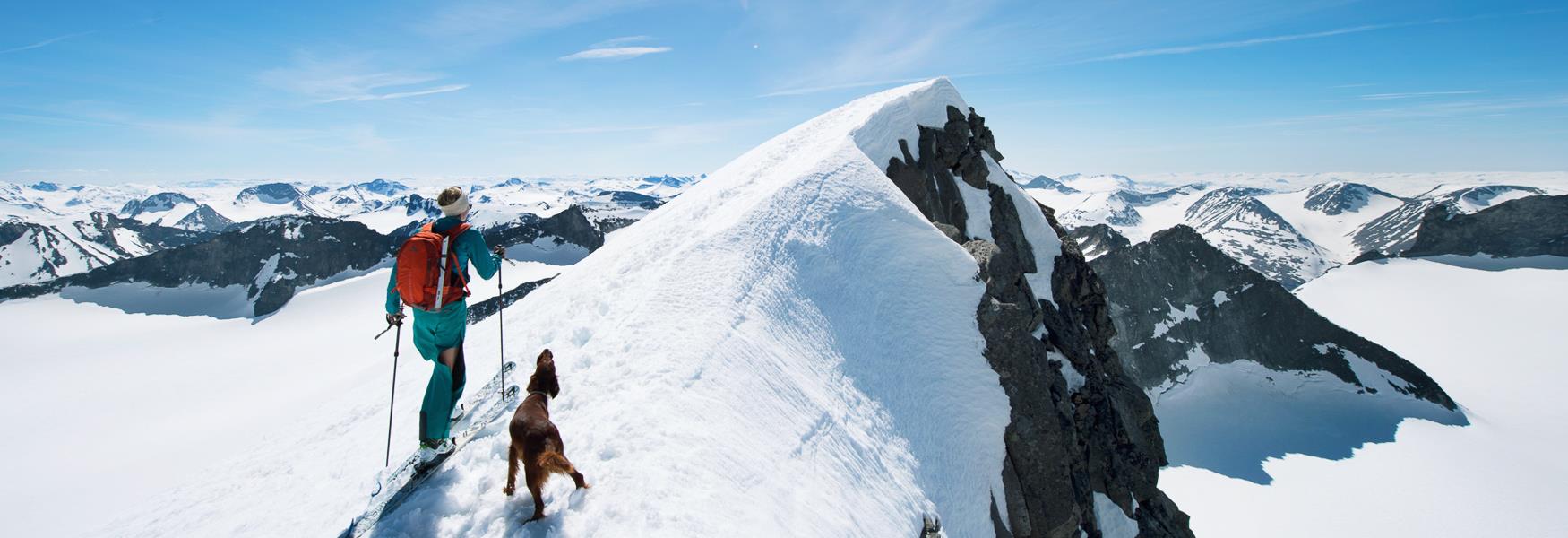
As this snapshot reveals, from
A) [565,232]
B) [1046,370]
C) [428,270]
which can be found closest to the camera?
[428,270]

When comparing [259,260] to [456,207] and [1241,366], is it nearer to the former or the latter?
[456,207]

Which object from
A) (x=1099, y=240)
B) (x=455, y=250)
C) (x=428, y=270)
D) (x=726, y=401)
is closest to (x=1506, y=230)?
(x=1099, y=240)

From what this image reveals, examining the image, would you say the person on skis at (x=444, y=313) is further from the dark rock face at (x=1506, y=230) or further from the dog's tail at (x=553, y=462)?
the dark rock face at (x=1506, y=230)

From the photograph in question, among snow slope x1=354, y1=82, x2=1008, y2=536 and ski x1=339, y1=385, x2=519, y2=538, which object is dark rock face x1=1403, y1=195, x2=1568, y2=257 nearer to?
snow slope x1=354, y1=82, x2=1008, y2=536

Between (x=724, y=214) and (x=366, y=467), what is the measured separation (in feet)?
Result: 35.5

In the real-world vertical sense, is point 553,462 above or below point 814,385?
above

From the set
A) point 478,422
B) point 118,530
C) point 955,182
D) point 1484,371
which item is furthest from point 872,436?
point 1484,371

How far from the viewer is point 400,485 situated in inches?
277

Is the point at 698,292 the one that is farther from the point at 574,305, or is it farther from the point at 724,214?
the point at 724,214

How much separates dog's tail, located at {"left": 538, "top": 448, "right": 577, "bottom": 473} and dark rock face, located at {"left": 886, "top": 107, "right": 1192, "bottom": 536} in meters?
10.7

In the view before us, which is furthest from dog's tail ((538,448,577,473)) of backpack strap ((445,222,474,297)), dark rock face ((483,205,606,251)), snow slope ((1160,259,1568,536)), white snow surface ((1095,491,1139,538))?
dark rock face ((483,205,606,251))

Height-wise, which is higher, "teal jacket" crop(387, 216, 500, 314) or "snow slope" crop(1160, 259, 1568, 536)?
"teal jacket" crop(387, 216, 500, 314)

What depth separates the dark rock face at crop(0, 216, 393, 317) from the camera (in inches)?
4909

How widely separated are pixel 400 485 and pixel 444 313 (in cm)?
223
